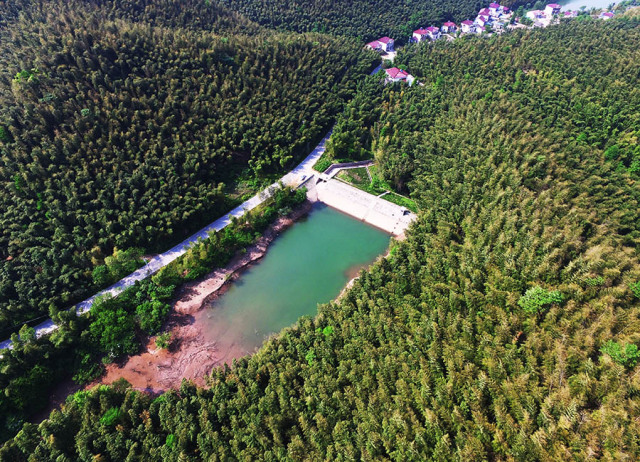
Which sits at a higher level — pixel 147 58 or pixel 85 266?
pixel 147 58

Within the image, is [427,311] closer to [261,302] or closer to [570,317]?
[570,317]

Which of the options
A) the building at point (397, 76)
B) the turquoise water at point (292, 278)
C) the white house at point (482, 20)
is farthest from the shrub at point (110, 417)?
the white house at point (482, 20)

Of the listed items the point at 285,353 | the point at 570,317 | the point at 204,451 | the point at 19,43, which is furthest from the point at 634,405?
the point at 19,43

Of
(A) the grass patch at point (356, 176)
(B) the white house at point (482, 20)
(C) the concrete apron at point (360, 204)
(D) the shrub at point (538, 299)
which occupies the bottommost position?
(C) the concrete apron at point (360, 204)

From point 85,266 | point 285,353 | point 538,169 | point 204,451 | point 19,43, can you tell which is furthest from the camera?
point 19,43

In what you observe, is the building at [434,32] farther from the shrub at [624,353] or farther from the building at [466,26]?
the shrub at [624,353]

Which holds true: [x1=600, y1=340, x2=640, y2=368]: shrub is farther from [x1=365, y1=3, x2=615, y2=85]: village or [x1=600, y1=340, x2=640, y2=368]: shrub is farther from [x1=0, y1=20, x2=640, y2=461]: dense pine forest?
[x1=365, y1=3, x2=615, y2=85]: village

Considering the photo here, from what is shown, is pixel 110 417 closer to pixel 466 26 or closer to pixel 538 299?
pixel 538 299
